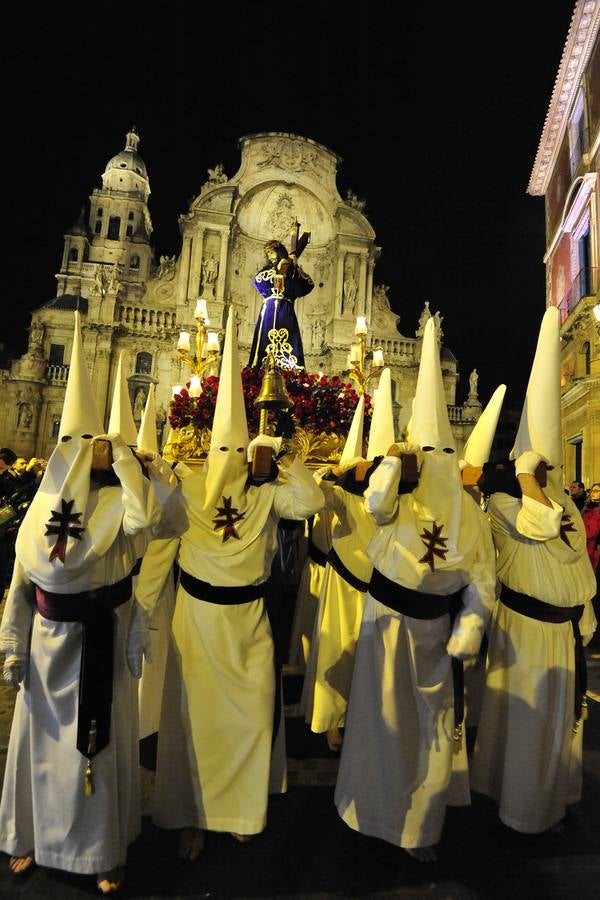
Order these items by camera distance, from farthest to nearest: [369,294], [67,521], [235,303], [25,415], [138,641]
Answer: [369,294]
[235,303]
[25,415]
[138,641]
[67,521]

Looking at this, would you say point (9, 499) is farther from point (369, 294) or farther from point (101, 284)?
point (369, 294)

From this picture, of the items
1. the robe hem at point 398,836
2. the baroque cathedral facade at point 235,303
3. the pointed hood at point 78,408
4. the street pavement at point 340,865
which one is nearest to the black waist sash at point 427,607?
the robe hem at point 398,836

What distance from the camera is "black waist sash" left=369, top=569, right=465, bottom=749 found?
267cm

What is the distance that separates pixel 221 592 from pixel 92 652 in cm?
71

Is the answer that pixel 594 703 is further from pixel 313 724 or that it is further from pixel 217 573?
pixel 217 573

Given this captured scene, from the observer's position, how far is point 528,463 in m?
2.85

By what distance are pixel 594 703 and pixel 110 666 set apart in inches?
192

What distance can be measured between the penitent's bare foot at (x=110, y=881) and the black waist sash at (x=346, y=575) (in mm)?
2329

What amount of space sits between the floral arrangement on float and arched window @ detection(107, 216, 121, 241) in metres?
42.9

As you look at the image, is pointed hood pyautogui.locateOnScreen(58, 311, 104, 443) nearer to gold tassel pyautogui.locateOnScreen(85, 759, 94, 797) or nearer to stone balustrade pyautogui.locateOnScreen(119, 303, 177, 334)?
gold tassel pyautogui.locateOnScreen(85, 759, 94, 797)

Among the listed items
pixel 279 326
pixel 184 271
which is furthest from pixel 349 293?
pixel 279 326

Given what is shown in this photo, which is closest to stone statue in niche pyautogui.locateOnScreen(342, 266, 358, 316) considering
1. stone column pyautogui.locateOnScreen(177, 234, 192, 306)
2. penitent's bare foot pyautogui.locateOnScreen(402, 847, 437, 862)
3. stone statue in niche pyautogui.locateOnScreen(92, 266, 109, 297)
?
stone column pyautogui.locateOnScreen(177, 234, 192, 306)

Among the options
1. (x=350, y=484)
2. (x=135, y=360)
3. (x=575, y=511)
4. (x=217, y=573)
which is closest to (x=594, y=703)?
(x=575, y=511)

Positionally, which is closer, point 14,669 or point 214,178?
point 14,669
